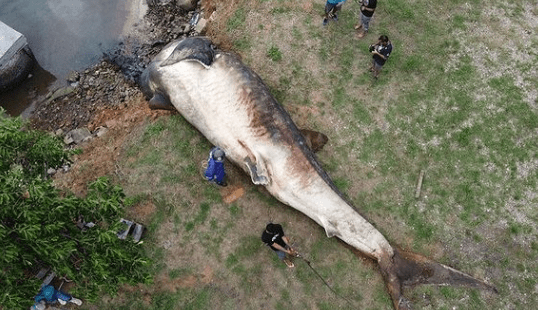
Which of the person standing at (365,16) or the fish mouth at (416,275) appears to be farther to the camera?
the person standing at (365,16)

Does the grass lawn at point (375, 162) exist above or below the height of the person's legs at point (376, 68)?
below

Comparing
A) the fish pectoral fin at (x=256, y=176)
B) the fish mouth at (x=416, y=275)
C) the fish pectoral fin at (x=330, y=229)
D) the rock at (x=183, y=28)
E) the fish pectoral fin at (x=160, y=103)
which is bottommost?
the fish mouth at (x=416, y=275)

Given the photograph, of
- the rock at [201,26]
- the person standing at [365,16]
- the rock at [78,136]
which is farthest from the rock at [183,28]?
the person standing at [365,16]

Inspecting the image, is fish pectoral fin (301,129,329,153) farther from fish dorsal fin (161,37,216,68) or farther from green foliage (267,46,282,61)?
fish dorsal fin (161,37,216,68)

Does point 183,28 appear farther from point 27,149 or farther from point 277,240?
point 277,240

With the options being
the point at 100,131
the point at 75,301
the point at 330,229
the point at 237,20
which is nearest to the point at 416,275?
the point at 330,229

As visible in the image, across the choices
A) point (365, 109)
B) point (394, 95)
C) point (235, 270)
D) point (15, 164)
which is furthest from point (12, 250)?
point (394, 95)

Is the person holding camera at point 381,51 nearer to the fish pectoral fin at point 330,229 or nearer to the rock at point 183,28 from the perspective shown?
the fish pectoral fin at point 330,229
